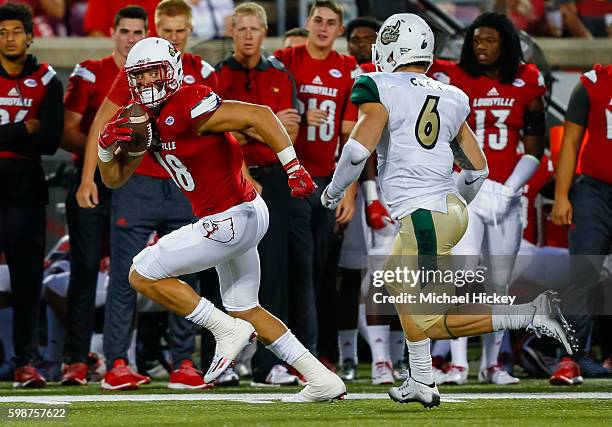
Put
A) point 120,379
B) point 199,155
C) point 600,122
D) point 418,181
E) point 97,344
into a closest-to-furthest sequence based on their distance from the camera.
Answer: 1. point 418,181
2. point 199,155
3. point 120,379
4. point 600,122
5. point 97,344

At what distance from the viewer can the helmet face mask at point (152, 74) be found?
6973mm

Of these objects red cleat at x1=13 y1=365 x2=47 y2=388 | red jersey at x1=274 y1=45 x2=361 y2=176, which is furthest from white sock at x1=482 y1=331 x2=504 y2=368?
red cleat at x1=13 y1=365 x2=47 y2=388

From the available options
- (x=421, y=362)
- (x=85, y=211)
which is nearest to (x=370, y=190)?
(x=85, y=211)

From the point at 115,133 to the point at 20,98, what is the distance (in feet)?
6.86

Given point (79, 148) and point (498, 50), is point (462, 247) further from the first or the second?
point (79, 148)

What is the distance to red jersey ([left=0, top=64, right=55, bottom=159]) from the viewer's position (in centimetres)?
866

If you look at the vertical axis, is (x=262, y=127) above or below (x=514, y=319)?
above

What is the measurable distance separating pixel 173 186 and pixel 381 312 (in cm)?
155

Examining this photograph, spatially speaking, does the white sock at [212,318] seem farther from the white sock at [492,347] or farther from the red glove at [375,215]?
the white sock at [492,347]

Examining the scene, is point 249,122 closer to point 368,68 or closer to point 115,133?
point 115,133

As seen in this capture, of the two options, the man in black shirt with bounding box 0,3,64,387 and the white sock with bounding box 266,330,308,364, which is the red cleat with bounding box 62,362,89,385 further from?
the white sock with bounding box 266,330,308,364

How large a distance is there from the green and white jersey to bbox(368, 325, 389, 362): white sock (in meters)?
2.08

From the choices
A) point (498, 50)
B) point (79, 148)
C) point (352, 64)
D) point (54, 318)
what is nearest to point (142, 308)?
point (54, 318)

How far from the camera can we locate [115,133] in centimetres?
680
